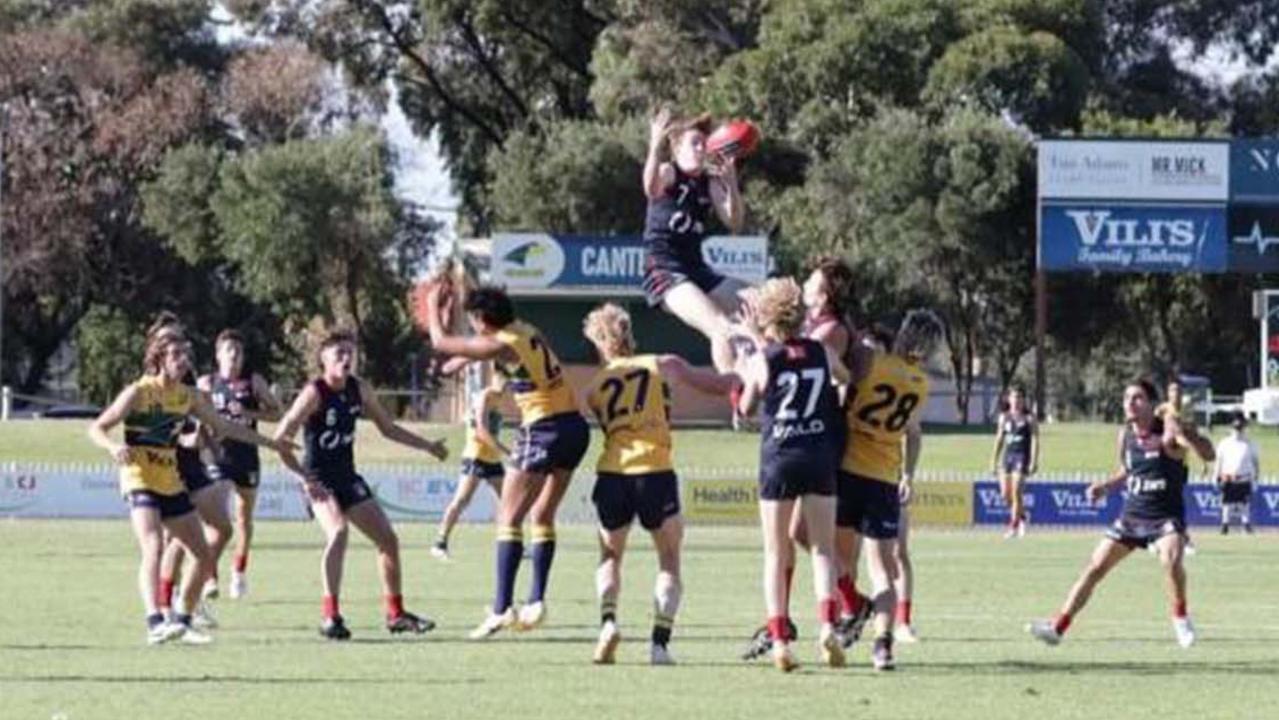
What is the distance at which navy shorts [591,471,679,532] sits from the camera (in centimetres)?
1669

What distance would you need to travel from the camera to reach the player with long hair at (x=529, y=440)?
1741 centimetres

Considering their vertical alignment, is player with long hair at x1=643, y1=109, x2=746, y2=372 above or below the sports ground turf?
above

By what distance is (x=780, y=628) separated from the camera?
51.4 ft

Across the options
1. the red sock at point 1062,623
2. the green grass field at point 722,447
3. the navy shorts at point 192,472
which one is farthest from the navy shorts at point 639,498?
the green grass field at point 722,447

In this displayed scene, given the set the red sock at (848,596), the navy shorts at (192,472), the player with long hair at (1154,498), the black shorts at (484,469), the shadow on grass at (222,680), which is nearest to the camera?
the shadow on grass at (222,680)

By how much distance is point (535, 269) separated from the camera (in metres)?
62.8

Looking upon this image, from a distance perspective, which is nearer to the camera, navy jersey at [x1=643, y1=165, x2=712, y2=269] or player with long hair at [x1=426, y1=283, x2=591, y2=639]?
player with long hair at [x1=426, y1=283, x2=591, y2=639]

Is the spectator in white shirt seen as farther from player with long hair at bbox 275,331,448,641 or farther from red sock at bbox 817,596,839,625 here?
red sock at bbox 817,596,839,625

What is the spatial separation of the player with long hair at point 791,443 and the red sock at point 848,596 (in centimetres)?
104

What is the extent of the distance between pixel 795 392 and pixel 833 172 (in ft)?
181

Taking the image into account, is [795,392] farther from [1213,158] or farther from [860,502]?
[1213,158]

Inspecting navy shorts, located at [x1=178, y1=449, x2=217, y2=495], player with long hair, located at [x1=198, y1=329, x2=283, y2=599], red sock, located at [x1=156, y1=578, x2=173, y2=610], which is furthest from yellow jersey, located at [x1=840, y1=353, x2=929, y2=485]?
player with long hair, located at [x1=198, y1=329, x2=283, y2=599]

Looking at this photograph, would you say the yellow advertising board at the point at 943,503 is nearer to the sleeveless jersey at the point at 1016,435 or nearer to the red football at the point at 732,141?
the sleeveless jersey at the point at 1016,435

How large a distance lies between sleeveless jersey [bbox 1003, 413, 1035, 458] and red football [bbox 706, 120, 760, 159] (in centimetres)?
2325
